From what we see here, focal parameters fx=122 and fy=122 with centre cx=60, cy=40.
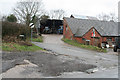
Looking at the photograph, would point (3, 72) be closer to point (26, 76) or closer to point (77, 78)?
point (26, 76)

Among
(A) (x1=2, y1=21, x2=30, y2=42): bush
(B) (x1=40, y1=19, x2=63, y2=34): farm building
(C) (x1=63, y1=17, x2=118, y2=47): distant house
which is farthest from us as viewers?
(B) (x1=40, y1=19, x2=63, y2=34): farm building

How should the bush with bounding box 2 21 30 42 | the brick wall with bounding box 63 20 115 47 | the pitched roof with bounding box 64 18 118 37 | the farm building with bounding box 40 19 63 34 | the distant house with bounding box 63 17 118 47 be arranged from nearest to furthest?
the bush with bounding box 2 21 30 42
the brick wall with bounding box 63 20 115 47
the distant house with bounding box 63 17 118 47
the pitched roof with bounding box 64 18 118 37
the farm building with bounding box 40 19 63 34

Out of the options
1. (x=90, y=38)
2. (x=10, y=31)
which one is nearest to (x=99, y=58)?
(x=10, y=31)

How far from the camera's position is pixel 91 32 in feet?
80.2

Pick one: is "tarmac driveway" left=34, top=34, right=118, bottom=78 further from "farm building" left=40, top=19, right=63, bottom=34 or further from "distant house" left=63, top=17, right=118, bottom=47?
"farm building" left=40, top=19, right=63, bottom=34

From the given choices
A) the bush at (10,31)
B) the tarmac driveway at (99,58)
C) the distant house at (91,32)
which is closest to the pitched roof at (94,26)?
the distant house at (91,32)

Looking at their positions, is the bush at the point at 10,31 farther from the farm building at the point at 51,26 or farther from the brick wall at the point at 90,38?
the farm building at the point at 51,26

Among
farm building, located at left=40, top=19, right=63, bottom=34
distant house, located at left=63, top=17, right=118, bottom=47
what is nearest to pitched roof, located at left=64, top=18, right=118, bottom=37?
distant house, located at left=63, top=17, right=118, bottom=47

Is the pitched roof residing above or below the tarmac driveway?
above

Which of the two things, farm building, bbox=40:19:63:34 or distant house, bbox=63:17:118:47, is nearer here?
distant house, bbox=63:17:118:47

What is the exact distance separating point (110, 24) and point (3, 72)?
3203cm

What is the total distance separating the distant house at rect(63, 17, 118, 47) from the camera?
24141 mm

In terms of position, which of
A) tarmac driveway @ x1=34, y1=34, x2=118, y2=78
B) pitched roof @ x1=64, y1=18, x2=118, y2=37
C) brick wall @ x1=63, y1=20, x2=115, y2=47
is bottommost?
tarmac driveway @ x1=34, y1=34, x2=118, y2=78

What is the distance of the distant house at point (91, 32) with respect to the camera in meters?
24.1
